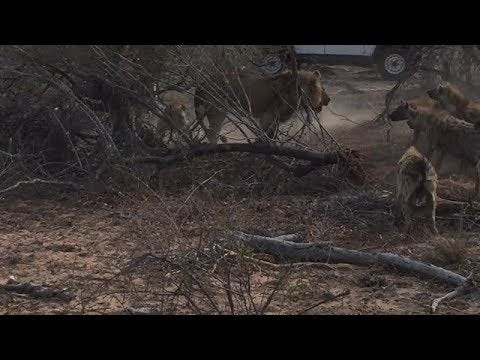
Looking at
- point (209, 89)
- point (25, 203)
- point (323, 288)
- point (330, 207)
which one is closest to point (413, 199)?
point (330, 207)

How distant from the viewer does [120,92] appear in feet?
35.5

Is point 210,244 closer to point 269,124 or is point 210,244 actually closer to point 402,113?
point 269,124

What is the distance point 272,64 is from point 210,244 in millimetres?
7430

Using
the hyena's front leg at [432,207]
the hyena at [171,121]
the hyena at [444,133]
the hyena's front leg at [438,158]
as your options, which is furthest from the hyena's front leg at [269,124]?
the hyena's front leg at [432,207]

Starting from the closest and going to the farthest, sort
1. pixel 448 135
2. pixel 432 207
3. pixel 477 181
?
1. pixel 432 207
2. pixel 477 181
3. pixel 448 135

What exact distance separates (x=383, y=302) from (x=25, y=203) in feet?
17.7

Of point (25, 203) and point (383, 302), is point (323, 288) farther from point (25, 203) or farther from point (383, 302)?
point (25, 203)

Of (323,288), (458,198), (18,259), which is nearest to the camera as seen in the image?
(323,288)

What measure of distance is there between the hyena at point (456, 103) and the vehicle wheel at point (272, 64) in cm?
294

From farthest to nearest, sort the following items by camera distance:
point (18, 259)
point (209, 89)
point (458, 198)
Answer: point (209, 89), point (458, 198), point (18, 259)

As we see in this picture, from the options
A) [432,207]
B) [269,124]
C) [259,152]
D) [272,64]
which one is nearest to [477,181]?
[432,207]

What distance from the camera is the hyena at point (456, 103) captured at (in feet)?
33.9

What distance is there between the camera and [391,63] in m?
16.7

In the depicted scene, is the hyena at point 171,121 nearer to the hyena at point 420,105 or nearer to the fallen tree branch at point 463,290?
the hyena at point 420,105
